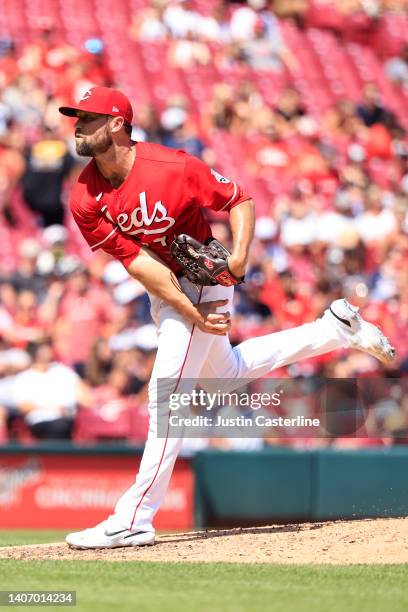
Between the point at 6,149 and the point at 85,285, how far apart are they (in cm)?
227

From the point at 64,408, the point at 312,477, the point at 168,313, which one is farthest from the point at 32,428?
the point at 168,313

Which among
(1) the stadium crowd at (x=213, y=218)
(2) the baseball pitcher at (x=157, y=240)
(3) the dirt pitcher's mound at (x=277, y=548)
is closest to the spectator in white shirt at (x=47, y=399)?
(1) the stadium crowd at (x=213, y=218)

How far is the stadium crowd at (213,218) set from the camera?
1052 cm

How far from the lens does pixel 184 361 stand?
5.92m

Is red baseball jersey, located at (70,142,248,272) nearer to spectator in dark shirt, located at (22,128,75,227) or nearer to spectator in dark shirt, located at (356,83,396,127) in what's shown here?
spectator in dark shirt, located at (22,128,75,227)

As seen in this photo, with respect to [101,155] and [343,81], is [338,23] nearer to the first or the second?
[343,81]

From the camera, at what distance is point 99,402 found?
10344 mm

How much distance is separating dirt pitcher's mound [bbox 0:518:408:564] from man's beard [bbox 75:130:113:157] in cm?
190

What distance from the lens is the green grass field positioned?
4.44 metres

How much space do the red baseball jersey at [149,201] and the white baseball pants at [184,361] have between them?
0.30 m

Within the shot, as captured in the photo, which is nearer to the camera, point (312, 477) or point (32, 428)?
point (312, 477)

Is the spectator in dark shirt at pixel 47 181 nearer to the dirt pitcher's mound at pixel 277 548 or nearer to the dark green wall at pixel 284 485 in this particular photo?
the dark green wall at pixel 284 485

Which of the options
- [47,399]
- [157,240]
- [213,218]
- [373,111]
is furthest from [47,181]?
[157,240]

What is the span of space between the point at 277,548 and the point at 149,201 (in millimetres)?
1777
